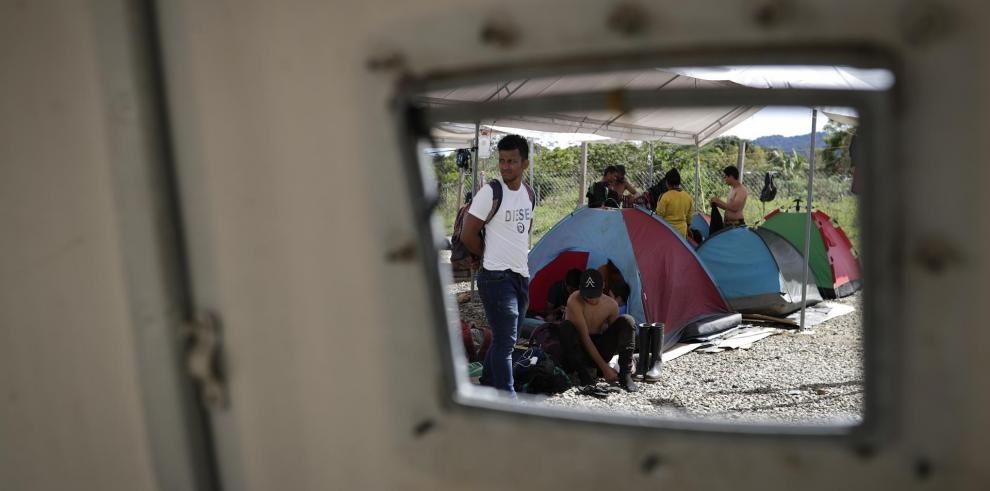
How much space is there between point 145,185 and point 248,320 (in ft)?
0.72

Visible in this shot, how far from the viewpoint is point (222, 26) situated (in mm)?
875

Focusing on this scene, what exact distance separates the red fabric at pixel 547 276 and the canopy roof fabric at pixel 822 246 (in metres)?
2.55

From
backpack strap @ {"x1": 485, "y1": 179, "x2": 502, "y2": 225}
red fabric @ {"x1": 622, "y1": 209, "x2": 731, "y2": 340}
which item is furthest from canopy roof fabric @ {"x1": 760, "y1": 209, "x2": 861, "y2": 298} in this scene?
backpack strap @ {"x1": 485, "y1": 179, "x2": 502, "y2": 225}

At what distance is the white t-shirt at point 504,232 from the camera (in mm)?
3727

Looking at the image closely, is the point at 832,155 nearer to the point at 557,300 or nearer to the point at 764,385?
the point at 557,300

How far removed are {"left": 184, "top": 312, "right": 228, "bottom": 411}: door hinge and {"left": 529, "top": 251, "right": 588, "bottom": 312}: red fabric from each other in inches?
209

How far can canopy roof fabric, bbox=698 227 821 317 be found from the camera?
681 cm

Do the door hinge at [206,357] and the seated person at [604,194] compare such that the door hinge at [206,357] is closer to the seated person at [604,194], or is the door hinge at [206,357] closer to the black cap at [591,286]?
the black cap at [591,286]

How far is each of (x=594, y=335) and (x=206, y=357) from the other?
4.09 m

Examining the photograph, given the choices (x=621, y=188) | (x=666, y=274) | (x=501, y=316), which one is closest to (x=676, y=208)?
(x=621, y=188)

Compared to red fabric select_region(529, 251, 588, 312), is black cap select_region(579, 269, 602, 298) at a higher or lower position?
higher

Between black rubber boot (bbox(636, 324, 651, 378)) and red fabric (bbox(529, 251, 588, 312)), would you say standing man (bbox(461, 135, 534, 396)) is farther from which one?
red fabric (bbox(529, 251, 588, 312))

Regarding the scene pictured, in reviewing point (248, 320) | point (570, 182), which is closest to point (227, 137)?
point (248, 320)

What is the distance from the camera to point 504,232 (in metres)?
3.75
